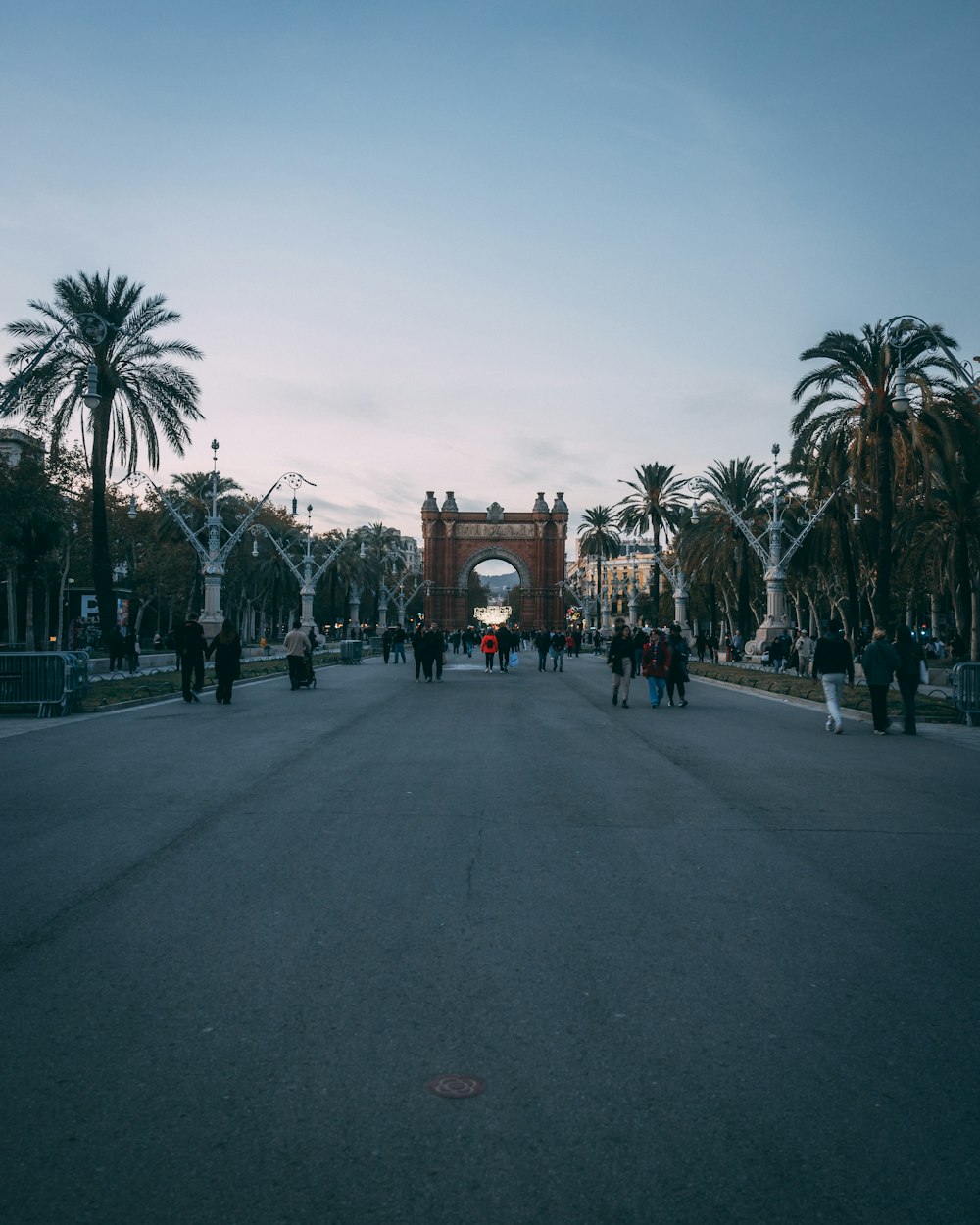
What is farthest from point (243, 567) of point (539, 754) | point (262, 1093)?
point (262, 1093)

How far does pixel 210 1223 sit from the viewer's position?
2672mm

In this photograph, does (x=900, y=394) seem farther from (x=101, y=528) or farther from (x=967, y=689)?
(x=101, y=528)

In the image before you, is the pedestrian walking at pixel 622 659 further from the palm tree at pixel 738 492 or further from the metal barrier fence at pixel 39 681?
the palm tree at pixel 738 492

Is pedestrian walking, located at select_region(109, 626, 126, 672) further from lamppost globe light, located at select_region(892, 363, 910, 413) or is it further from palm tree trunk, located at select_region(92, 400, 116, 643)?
lamppost globe light, located at select_region(892, 363, 910, 413)

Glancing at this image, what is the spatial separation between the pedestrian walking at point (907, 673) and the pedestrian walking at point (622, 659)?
5.69 m

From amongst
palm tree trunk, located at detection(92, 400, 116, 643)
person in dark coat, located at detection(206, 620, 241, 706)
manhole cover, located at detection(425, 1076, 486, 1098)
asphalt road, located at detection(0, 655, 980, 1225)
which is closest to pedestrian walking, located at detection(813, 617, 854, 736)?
asphalt road, located at detection(0, 655, 980, 1225)

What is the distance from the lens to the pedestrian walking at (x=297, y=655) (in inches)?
942

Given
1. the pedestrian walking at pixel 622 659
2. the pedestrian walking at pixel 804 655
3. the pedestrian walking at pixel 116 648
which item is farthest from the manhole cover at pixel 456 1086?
the pedestrian walking at pixel 804 655

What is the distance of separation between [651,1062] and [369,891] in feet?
8.54

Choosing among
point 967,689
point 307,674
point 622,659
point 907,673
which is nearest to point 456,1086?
point 907,673

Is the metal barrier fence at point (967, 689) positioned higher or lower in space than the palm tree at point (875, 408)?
lower

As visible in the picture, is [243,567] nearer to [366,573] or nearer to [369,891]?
[366,573]

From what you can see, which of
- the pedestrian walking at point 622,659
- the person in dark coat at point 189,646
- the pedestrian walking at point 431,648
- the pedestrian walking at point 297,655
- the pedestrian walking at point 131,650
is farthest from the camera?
the pedestrian walking at point 131,650

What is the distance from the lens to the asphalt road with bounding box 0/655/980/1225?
2.88 m
